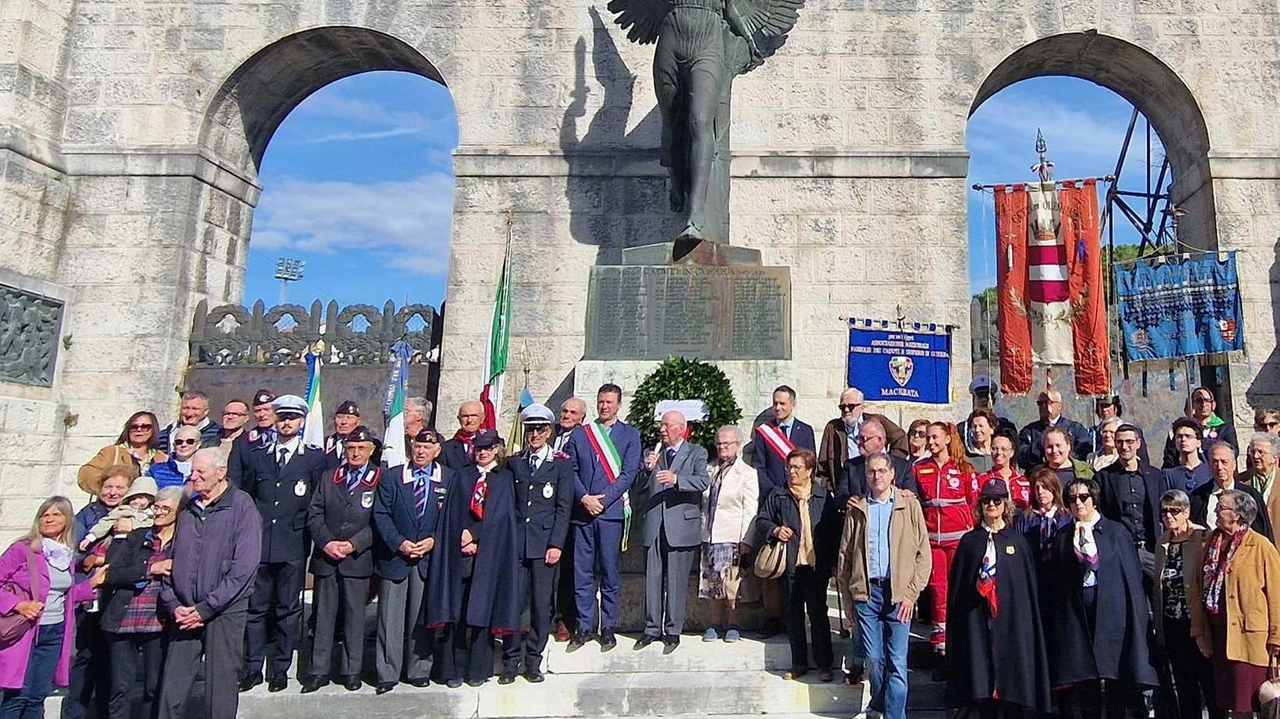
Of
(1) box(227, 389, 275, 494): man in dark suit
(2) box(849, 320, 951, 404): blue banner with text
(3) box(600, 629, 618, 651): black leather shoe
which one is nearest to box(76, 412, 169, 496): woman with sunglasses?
(1) box(227, 389, 275, 494): man in dark suit

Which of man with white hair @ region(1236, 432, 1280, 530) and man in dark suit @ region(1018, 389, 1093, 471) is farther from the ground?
man in dark suit @ region(1018, 389, 1093, 471)

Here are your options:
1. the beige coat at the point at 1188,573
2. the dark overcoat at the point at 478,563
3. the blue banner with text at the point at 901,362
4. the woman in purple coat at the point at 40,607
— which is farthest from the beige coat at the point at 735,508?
the blue banner with text at the point at 901,362

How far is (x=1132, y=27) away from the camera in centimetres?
1051

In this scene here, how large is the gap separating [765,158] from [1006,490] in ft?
21.5

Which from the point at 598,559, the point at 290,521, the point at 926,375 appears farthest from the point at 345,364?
the point at 926,375

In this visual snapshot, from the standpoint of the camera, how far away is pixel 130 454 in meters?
5.69

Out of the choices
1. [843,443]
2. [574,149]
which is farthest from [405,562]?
[574,149]

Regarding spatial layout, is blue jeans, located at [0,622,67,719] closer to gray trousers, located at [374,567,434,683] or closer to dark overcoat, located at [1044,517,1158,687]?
gray trousers, located at [374,567,434,683]

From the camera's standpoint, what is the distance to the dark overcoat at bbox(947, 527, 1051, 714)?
4.50m

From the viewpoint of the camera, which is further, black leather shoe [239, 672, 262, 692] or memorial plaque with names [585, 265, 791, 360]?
memorial plaque with names [585, 265, 791, 360]

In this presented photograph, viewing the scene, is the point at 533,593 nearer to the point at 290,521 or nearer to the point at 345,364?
the point at 290,521

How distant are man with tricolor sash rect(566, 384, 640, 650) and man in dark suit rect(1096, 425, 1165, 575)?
293 centimetres

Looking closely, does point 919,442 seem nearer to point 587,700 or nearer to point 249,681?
point 587,700

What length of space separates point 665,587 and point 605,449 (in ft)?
3.20
